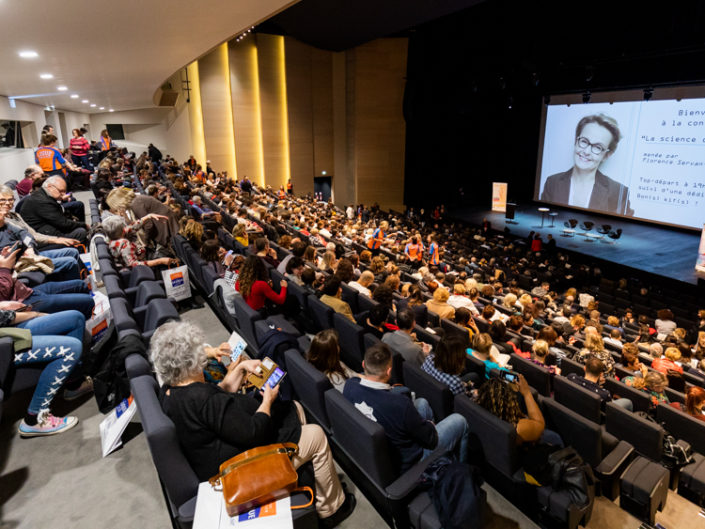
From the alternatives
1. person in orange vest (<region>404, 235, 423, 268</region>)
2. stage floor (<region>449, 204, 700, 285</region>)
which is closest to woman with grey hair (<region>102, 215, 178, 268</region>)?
person in orange vest (<region>404, 235, 423, 268</region>)

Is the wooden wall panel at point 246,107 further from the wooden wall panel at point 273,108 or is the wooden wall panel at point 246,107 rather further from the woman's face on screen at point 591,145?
the woman's face on screen at point 591,145

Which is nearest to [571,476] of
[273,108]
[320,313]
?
[320,313]

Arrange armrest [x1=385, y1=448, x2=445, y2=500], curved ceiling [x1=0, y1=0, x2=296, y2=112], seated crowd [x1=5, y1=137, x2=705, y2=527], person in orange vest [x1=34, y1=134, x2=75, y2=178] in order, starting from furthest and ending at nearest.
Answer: person in orange vest [x1=34, y1=134, x2=75, y2=178] → curved ceiling [x1=0, y1=0, x2=296, y2=112] → armrest [x1=385, y1=448, x2=445, y2=500] → seated crowd [x1=5, y1=137, x2=705, y2=527]

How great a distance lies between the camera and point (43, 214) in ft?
15.7

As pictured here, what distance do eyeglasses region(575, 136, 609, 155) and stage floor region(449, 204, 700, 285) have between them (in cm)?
292

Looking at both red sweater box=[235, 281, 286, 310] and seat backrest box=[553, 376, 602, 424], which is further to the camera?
red sweater box=[235, 281, 286, 310]

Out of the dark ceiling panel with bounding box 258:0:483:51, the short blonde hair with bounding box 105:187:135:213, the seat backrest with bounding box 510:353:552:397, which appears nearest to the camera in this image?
the seat backrest with bounding box 510:353:552:397

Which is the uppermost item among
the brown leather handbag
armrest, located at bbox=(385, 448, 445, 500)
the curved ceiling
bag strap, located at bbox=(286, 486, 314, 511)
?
the curved ceiling

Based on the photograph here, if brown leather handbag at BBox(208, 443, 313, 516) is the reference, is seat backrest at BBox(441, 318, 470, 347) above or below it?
below

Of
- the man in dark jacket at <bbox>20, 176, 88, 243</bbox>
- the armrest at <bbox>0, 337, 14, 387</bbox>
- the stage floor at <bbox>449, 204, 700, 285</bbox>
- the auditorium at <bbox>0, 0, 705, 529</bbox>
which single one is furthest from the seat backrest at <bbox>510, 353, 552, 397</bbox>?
the stage floor at <bbox>449, 204, 700, 285</bbox>

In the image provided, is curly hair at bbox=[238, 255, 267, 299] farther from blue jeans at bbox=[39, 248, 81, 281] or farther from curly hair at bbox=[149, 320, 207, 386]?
curly hair at bbox=[149, 320, 207, 386]

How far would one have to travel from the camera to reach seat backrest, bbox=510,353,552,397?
4191 millimetres

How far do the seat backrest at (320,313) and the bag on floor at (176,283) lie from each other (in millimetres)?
1504

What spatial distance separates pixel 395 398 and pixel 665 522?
228 cm
